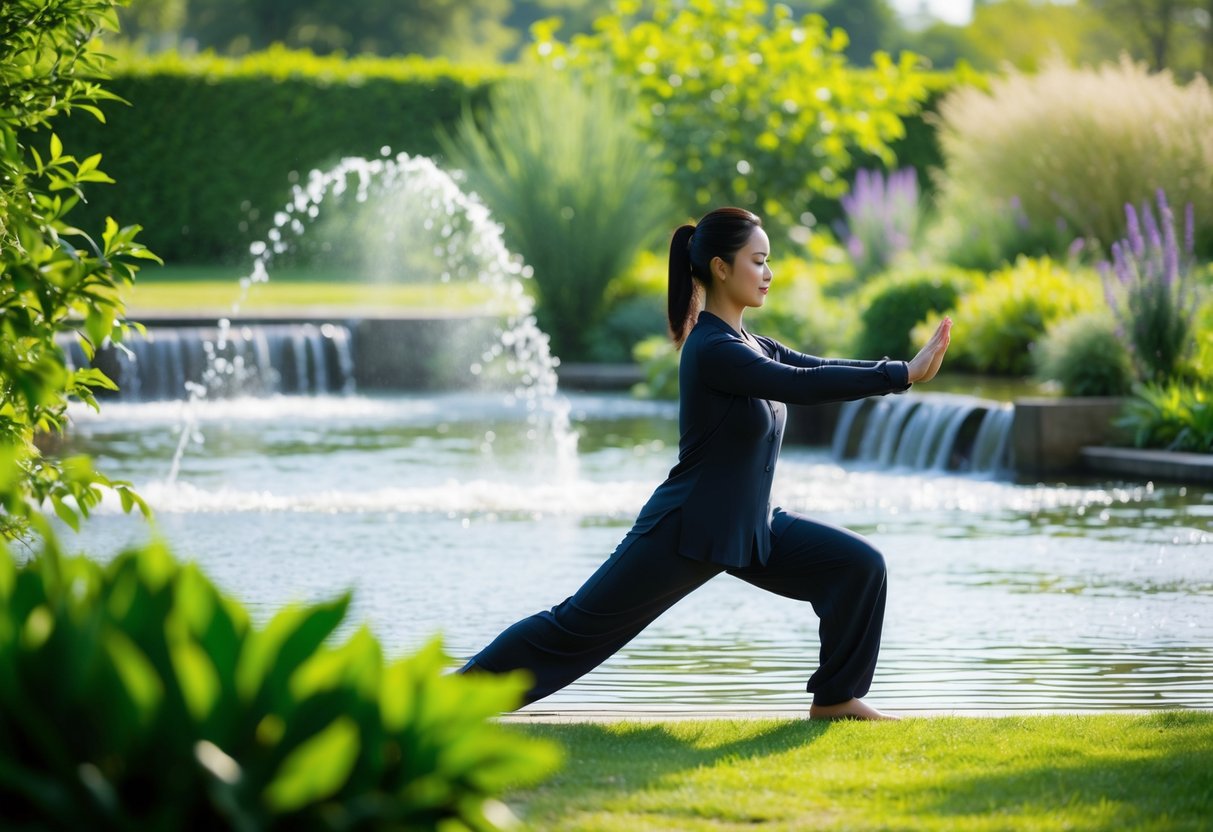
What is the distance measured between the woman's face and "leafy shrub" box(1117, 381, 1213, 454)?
7424 millimetres

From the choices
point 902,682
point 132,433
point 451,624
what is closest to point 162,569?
point 902,682

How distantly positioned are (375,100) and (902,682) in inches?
901

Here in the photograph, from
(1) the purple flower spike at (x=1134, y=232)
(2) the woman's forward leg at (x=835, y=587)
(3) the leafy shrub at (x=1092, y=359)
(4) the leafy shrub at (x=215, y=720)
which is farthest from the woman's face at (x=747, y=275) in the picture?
(3) the leafy shrub at (x=1092, y=359)

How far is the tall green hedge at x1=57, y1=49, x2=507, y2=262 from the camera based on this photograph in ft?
86.8

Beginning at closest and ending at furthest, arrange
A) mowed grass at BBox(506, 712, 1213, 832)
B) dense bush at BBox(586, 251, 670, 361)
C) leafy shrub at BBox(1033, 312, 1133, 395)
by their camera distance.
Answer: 1. mowed grass at BBox(506, 712, 1213, 832)
2. leafy shrub at BBox(1033, 312, 1133, 395)
3. dense bush at BBox(586, 251, 670, 361)

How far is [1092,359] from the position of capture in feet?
43.0

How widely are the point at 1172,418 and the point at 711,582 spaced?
4.60 meters

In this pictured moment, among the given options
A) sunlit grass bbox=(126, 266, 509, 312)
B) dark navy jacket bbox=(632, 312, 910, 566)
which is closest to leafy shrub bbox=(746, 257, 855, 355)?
sunlit grass bbox=(126, 266, 509, 312)

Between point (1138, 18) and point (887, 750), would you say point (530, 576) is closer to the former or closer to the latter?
→ point (887, 750)

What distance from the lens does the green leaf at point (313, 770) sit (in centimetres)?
249

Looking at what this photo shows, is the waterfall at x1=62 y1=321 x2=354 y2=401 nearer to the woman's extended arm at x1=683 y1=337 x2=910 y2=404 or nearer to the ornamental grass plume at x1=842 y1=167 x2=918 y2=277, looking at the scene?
the ornamental grass plume at x1=842 y1=167 x2=918 y2=277

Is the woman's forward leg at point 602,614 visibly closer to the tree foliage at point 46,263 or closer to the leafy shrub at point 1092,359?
the tree foliage at point 46,263

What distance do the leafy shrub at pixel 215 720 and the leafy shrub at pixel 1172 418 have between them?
32.0ft

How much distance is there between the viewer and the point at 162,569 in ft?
9.00
